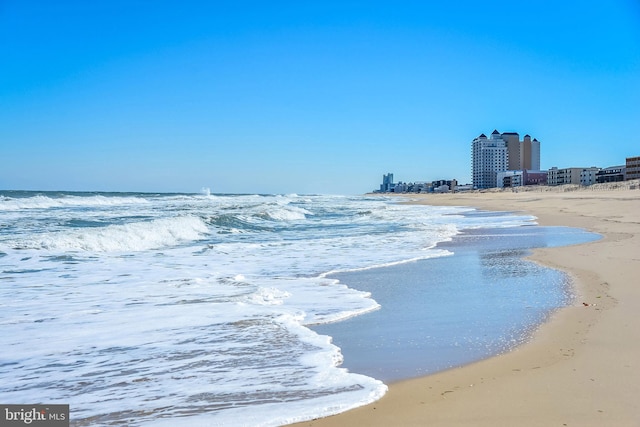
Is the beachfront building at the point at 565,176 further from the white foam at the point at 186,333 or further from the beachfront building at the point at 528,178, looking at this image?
the white foam at the point at 186,333

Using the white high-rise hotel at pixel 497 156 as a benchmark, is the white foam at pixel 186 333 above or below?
below

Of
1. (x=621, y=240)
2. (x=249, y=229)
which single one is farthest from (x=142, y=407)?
(x=249, y=229)

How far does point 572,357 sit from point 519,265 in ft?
17.5

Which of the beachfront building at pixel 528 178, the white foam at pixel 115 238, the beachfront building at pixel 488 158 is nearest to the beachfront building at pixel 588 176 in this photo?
the beachfront building at pixel 528 178

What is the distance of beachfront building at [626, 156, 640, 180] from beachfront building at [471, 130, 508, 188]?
64759mm

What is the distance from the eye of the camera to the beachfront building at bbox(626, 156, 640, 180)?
3051 inches

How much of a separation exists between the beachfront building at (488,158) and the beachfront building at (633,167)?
6476 cm

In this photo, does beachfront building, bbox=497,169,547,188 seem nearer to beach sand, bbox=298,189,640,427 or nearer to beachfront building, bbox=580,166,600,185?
beachfront building, bbox=580,166,600,185

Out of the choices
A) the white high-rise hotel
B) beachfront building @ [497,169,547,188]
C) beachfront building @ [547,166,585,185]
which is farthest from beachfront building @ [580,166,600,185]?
the white high-rise hotel

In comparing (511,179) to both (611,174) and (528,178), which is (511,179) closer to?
(528,178)

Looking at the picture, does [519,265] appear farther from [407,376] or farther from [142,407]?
[142,407]

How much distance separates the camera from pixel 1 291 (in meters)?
7.33

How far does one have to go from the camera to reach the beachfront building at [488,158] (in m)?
148

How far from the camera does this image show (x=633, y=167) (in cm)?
7950
